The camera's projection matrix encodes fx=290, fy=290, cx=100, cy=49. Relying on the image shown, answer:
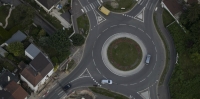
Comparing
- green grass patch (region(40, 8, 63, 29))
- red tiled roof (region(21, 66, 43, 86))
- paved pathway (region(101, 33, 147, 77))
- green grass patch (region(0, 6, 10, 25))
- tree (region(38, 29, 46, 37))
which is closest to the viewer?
red tiled roof (region(21, 66, 43, 86))

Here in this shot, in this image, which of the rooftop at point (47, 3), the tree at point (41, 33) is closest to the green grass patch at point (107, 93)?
the tree at point (41, 33)

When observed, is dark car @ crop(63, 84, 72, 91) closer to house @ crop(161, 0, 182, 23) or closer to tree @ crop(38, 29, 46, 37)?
tree @ crop(38, 29, 46, 37)

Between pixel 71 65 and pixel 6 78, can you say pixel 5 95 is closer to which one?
pixel 6 78

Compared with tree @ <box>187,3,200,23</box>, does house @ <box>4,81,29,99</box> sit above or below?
above

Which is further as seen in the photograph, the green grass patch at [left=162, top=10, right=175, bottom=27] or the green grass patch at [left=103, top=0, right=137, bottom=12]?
the green grass patch at [left=103, top=0, right=137, bottom=12]

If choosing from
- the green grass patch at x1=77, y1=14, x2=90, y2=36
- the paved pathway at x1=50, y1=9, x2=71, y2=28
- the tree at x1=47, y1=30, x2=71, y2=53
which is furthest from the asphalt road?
the tree at x1=47, y1=30, x2=71, y2=53

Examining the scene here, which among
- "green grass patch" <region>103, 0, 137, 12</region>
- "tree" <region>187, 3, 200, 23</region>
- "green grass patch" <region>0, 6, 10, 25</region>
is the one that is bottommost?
"tree" <region>187, 3, 200, 23</region>

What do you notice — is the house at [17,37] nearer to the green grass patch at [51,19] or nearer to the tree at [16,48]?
the tree at [16,48]

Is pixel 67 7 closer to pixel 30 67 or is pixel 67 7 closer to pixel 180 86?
pixel 30 67
